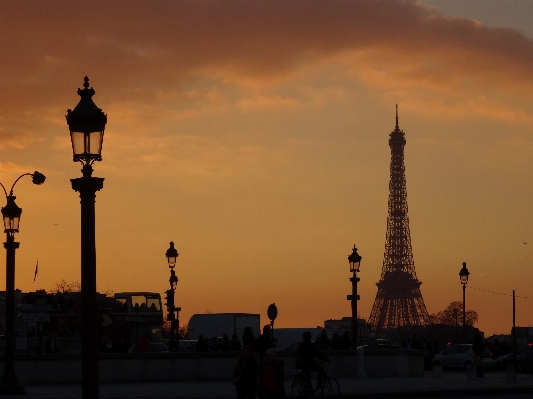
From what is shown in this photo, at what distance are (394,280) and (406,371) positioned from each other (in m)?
151

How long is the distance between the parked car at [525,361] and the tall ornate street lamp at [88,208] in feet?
140

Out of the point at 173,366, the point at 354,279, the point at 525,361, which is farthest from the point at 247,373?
the point at 525,361

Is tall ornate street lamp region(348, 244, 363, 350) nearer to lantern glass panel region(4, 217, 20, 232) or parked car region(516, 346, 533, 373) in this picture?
parked car region(516, 346, 533, 373)

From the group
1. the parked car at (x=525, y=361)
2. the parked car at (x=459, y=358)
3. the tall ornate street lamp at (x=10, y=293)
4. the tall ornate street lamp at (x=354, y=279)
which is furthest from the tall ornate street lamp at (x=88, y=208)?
the parked car at (x=459, y=358)

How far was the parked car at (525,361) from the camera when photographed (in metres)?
57.8

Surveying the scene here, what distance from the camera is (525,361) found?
5812 centimetres

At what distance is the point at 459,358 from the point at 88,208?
4449cm

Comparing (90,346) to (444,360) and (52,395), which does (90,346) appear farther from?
(444,360)

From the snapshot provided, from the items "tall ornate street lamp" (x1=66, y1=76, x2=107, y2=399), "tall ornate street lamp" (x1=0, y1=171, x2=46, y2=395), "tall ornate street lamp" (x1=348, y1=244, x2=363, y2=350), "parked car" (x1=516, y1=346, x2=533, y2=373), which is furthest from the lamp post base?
"parked car" (x1=516, y1=346, x2=533, y2=373)

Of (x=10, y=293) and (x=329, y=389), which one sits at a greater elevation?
(x=10, y=293)

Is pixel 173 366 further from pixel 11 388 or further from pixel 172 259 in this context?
pixel 11 388

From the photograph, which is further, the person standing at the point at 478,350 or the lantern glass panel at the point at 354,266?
the lantern glass panel at the point at 354,266

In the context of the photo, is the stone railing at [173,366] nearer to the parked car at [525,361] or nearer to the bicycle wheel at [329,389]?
the bicycle wheel at [329,389]

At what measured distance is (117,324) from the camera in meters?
58.1
